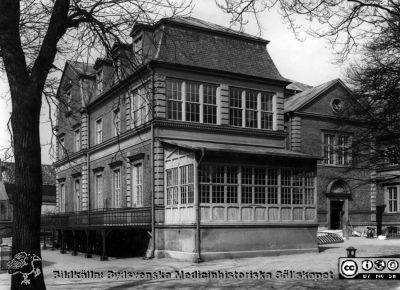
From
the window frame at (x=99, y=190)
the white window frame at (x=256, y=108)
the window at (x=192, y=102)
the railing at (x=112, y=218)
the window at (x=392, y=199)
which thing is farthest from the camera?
the window at (x=392, y=199)

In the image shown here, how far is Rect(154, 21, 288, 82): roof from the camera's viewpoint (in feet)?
78.8

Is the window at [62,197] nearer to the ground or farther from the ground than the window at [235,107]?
nearer to the ground

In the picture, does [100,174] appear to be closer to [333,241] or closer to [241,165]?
[241,165]

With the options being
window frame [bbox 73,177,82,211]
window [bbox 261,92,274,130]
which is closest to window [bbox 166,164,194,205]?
window [bbox 261,92,274,130]

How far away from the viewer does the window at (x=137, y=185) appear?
24.9 metres

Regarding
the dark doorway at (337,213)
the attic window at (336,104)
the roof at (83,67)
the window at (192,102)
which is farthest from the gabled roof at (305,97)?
the roof at (83,67)

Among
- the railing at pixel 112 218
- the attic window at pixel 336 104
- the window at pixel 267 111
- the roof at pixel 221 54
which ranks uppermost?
the roof at pixel 221 54

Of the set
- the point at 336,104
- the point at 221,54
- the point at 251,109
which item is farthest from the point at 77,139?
the point at 336,104

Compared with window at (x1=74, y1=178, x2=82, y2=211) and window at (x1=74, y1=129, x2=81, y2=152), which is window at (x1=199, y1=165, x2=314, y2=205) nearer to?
window at (x1=74, y1=178, x2=82, y2=211)

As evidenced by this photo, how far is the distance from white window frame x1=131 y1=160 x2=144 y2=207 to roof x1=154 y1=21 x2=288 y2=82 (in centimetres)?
539

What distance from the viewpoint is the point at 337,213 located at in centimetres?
3541

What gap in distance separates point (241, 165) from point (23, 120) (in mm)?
→ 13317

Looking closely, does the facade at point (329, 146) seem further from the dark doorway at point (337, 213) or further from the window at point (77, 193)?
the window at point (77, 193)

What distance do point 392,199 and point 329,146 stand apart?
7.60 m
